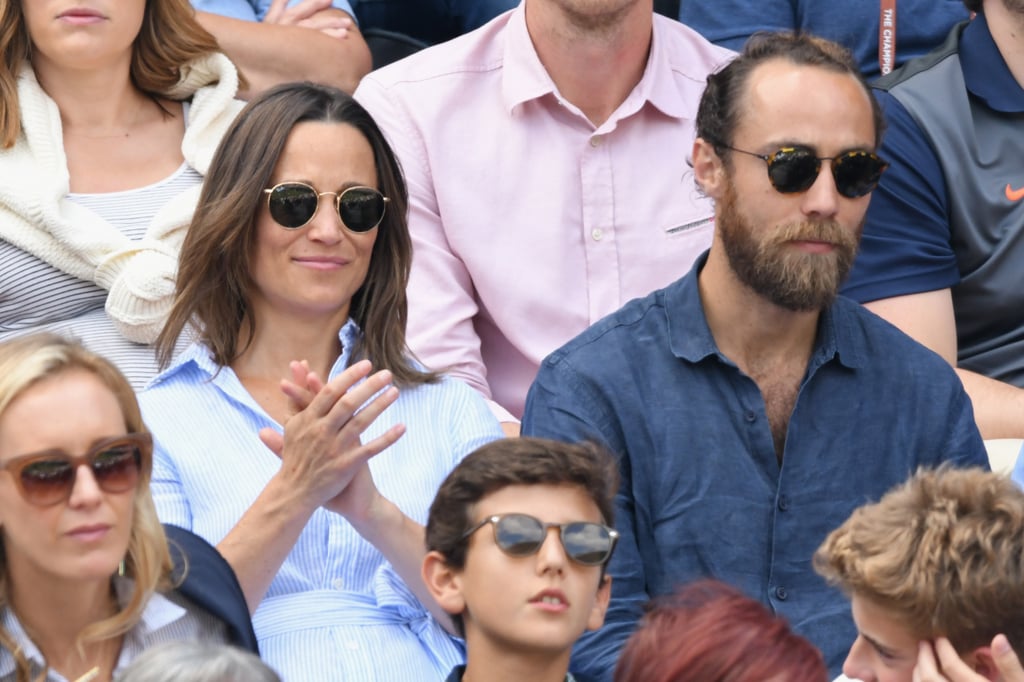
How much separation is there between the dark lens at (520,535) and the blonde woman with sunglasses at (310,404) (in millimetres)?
409

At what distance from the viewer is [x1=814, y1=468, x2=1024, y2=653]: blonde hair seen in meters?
2.69

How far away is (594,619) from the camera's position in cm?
278

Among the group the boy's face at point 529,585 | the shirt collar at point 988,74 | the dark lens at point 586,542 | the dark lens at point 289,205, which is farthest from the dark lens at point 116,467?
the shirt collar at point 988,74

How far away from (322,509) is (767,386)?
919 mm

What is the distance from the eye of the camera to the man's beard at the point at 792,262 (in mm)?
3488

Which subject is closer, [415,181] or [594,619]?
[594,619]

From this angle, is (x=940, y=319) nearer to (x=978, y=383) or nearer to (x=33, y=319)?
(x=978, y=383)

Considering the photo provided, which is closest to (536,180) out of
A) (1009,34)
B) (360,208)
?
(360,208)

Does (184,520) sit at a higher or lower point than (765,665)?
lower

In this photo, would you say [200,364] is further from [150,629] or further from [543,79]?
[543,79]

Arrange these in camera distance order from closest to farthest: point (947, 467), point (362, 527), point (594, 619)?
point (594, 619), point (362, 527), point (947, 467)

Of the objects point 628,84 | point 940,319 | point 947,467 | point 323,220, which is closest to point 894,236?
point 940,319

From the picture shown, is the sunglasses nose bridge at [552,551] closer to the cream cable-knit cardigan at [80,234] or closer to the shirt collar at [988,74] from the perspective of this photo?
the cream cable-knit cardigan at [80,234]

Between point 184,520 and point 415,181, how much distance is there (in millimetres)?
1247
